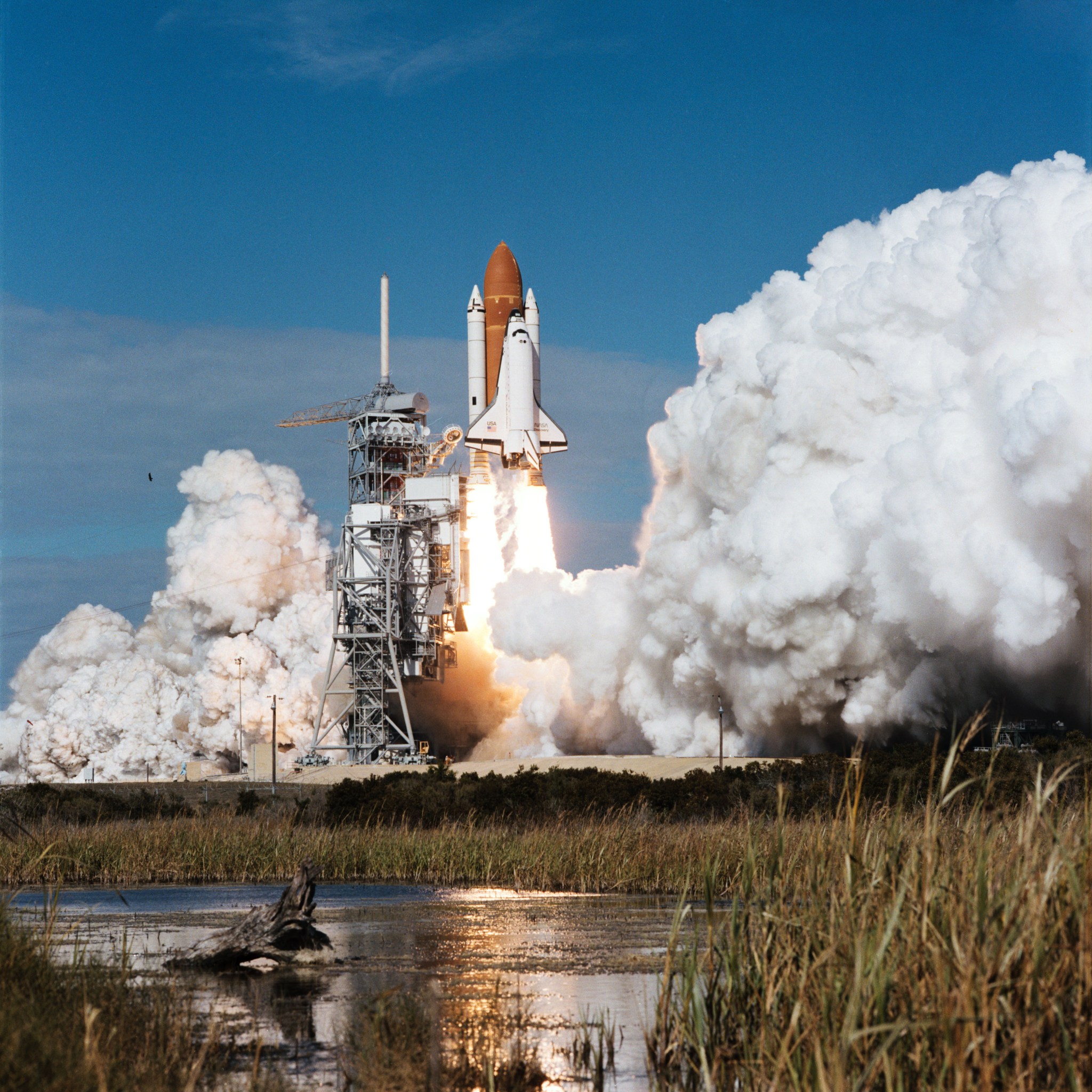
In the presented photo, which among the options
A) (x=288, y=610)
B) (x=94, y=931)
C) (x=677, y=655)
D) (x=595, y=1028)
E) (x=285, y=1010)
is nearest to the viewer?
(x=595, y=1028)

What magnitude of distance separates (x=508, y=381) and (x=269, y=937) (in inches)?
1621

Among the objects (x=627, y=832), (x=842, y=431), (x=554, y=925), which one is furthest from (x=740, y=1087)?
(x=842, y=431)

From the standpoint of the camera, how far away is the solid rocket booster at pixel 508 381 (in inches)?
2108

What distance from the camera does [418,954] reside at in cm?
1438

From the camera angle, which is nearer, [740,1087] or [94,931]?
[740,1087]

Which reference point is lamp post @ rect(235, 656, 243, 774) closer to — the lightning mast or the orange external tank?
the lightning mast

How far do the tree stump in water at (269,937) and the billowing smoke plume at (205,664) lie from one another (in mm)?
50360

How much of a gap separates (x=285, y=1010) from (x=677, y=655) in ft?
127

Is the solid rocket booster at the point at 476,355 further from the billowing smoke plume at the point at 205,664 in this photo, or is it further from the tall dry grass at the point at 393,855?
the tall dry grass at the point at 393,855

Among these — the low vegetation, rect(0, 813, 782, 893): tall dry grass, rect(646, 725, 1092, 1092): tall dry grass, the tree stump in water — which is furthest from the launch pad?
rect(646, 725, 1092, 1092): tall dry grass

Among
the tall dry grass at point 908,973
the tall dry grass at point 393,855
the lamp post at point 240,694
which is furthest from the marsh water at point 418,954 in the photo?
the lamp post at point 240,694

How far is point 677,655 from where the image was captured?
4959 centimetres

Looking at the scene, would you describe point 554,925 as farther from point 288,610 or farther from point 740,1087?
point 288,610

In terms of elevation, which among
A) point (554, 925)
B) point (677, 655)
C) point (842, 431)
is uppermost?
point (842, 431)
